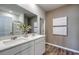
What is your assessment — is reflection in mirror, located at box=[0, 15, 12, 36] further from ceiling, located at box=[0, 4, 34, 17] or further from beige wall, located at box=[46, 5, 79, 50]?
beige wall, located at box=[46, 5, 79, 50]

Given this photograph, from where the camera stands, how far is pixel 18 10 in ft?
6.82

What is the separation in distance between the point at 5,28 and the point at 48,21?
1195 millimetres

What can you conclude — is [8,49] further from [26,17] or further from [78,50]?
[78,50]

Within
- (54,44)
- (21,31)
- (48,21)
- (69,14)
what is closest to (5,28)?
(21,31)

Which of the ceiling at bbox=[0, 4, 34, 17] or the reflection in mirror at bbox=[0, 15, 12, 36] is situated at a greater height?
the ceiling at bbox=[0, 4, 34, 17]

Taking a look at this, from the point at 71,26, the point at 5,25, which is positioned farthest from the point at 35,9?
the point at 71,26

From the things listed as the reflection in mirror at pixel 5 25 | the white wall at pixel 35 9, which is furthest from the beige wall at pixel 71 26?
the reflection in mirror at pixel 5 25

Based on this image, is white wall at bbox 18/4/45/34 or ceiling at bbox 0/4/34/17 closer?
ceiling at bbox 0/4/34/17

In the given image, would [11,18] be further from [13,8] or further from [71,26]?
[71,26]

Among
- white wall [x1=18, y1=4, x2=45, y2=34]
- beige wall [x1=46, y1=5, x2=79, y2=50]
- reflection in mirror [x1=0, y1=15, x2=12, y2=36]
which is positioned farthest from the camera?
beige wall [x1=46, y1=5, x2=79, y2=50]

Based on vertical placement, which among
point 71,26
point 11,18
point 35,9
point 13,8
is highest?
point 35,9

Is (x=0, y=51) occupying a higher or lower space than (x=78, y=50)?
higher

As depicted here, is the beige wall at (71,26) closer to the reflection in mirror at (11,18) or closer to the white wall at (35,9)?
the white wall at (35,9)

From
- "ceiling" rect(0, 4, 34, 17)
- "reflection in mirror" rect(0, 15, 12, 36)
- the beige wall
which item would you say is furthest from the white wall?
the beige wall
